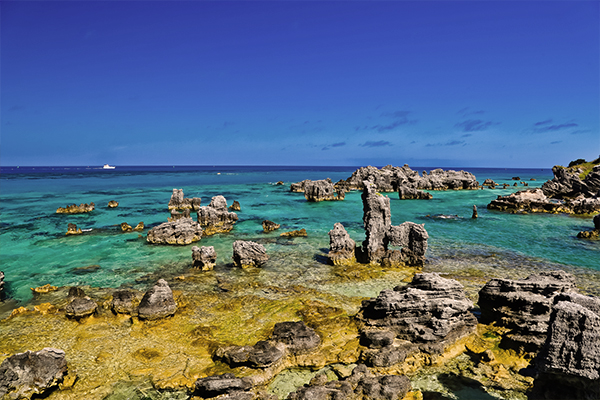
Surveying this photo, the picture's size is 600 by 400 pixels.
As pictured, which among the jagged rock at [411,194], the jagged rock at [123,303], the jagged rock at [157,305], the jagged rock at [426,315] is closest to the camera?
the jagged rock at [426,315]

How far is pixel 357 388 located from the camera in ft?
34.5

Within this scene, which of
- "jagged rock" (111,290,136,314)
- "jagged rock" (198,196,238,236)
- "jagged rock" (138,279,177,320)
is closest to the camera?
"jagged rock" (138,279,177,320)

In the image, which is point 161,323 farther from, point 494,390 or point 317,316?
point 494,390

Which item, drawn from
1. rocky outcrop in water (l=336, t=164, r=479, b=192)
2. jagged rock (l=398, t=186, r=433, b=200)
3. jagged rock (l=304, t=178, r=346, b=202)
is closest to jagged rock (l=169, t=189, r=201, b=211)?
jagged rock (l=304, t=178, r=346, b=202)

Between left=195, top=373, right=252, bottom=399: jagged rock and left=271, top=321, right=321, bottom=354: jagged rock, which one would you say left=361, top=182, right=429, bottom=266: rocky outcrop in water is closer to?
left=271, top=321, right=321, bottom=354: jagged rock

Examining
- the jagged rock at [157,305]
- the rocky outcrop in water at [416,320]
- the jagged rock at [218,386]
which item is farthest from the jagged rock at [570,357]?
the jagged rock at [157,305]

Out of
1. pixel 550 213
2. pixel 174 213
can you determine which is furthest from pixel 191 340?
pixel 550 213

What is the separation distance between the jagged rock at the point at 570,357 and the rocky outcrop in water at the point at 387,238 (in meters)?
15.9

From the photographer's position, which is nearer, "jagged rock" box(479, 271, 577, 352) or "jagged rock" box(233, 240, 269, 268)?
"jagged rock" box(479, 271, 577, 352)

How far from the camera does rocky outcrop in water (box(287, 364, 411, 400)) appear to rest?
10062mm

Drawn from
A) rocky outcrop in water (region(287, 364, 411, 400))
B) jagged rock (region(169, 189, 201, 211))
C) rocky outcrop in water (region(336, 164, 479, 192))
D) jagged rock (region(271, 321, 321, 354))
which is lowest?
rocky outcrop in water (region(287, 364, 411, 400))

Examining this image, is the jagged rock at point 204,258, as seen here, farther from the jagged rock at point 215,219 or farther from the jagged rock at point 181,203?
the jagged rock at point 181,203

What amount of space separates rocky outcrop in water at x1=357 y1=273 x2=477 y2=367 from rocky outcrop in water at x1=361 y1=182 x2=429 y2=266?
377 inches

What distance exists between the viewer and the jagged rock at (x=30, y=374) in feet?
34.2
